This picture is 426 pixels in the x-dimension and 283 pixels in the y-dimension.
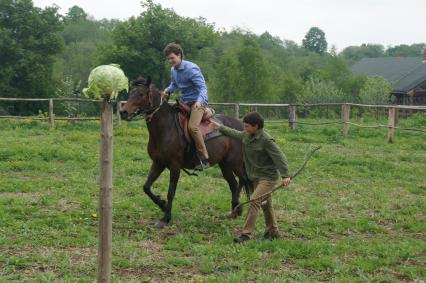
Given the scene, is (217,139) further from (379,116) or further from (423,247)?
(379,116)

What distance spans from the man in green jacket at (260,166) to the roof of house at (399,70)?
43298 mm

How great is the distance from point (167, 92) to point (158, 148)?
81cm

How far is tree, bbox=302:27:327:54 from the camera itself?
121875 millimetres

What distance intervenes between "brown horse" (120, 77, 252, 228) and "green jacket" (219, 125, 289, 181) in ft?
3.56

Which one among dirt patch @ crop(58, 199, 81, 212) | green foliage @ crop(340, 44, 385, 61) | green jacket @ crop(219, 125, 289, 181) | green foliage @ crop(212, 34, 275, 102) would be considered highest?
green foliage @ crop(340, 44, 385, 61)

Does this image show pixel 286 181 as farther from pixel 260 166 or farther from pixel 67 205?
pixel 67 205

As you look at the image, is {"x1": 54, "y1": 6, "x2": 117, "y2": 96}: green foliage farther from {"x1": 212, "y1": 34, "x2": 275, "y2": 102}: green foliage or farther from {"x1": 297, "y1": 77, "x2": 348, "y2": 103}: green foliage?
{"x1": 297, "y1": 77, "x2": 348, "y2": 103}: green foliage

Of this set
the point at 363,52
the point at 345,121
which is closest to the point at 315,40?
the point at 363,52

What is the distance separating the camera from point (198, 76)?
24.4ft

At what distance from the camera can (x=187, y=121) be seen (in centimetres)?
752

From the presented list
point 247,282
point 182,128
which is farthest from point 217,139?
point 247,282

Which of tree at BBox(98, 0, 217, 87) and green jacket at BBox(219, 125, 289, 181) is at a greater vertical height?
tree at BBox(98, 0, 217, 87)

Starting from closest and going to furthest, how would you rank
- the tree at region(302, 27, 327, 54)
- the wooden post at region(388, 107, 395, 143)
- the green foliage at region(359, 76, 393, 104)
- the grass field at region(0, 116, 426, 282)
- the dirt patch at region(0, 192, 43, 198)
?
1. the grass field at region(0, 116, 426, 282)
2. the dirt patch at region(0, 192, 43, 198)
3. the wooden post at region(388, 107, 395, 143)
4. the green foliage at region(359, 76, 393, 104)
5. the tree at region(302, 27, 327, 54)

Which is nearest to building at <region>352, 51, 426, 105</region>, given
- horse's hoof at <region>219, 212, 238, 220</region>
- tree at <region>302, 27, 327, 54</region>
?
horse's hoof at <region>219, 212, 238, 220</region>
